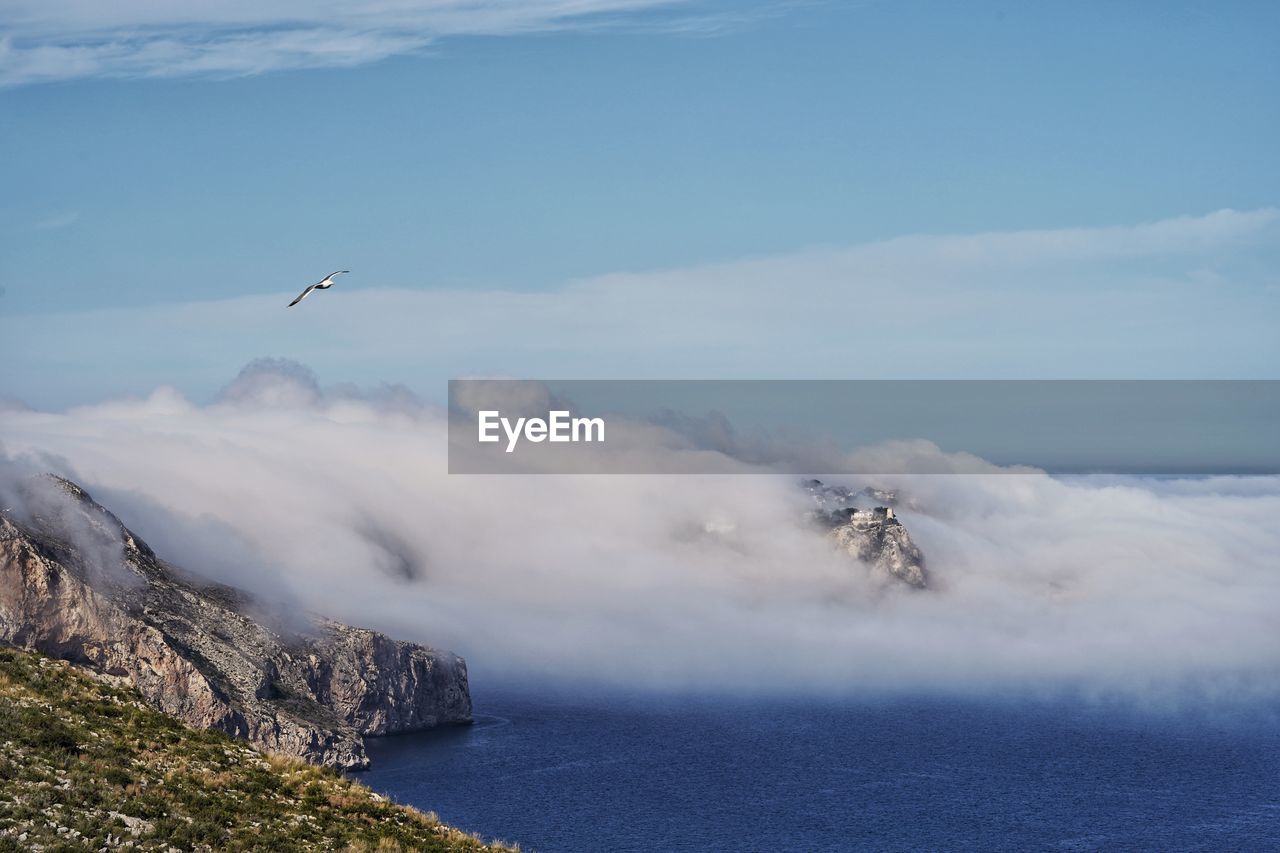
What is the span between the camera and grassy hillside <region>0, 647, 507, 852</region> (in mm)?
52781

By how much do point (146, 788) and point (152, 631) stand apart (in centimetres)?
11726

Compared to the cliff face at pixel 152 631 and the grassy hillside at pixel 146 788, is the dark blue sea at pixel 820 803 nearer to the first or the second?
the cliff face at pixel 152 631

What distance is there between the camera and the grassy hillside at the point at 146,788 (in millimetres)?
52781

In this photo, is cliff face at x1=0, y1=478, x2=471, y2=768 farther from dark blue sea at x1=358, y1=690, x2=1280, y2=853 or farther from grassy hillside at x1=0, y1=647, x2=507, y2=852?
grassy hillside at x1=0, y1=647, x2=507, y2=852

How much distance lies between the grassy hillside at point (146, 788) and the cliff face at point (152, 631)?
94.9 m

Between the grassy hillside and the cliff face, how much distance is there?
94922 mm

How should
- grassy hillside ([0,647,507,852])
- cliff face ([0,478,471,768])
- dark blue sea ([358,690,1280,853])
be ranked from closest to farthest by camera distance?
1. grassy hillside ([0,647,507,852])
2. dark blue sea ([358,690,1280,853])
3. cliff face ([0,478,471,768])

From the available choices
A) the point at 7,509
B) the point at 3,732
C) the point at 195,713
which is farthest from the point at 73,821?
the point at 7,509

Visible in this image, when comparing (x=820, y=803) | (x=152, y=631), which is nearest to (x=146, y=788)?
(x=152, y=631)

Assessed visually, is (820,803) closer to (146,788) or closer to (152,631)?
(152,631)

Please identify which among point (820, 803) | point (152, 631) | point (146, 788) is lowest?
point (820, 803)

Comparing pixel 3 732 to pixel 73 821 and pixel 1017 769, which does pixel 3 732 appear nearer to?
pixel 73 821

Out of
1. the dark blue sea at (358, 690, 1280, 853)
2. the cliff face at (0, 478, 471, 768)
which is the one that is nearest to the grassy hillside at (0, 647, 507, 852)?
the dark blue sea at (358, 690, 1280, 853)

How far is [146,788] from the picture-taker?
189ft
